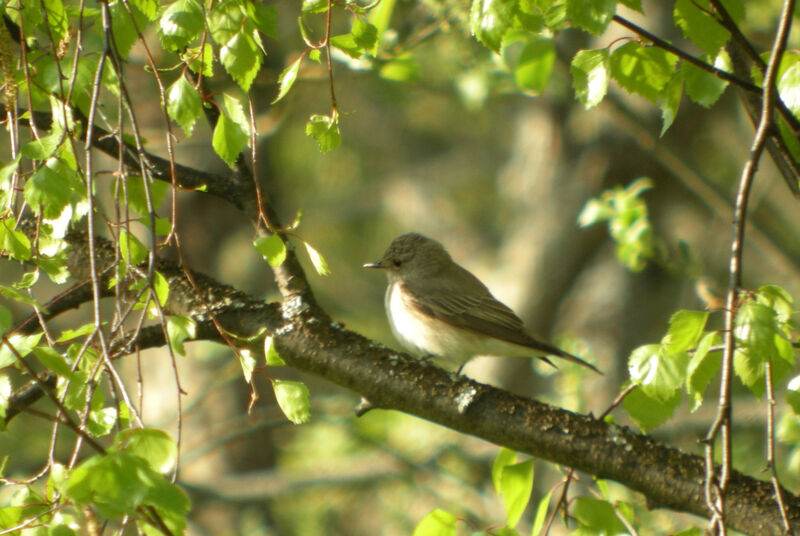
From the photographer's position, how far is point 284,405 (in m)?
2.21

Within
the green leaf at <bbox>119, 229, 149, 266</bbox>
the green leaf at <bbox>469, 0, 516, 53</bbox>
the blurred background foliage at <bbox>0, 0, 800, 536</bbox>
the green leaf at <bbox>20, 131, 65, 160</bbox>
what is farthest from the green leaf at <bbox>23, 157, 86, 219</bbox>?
the blurred background foliage at <bbox>0, 0, 800, 536</bbox>

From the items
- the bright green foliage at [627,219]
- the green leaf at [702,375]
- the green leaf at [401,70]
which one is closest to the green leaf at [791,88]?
the green leaf at [702,375]

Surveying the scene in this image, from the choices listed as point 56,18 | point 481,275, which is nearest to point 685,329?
point 56,18

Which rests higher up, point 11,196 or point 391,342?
point 391,342

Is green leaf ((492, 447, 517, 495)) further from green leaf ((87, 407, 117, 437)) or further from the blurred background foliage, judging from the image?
the blurred background foliage

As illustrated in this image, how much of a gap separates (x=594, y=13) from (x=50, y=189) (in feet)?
4.06

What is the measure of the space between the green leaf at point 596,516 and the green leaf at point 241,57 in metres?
1.51

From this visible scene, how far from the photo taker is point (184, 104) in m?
2.13

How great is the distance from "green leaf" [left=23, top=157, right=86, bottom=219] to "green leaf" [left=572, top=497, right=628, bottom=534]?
163cm

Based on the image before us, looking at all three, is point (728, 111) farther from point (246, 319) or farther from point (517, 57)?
point (517, 57)

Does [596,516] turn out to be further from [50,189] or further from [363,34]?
[50,189]

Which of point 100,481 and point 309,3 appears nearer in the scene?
point 100,481

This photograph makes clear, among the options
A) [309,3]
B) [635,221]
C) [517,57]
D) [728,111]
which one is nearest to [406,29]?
[635,221]

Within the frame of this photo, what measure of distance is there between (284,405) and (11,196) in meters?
0.83
